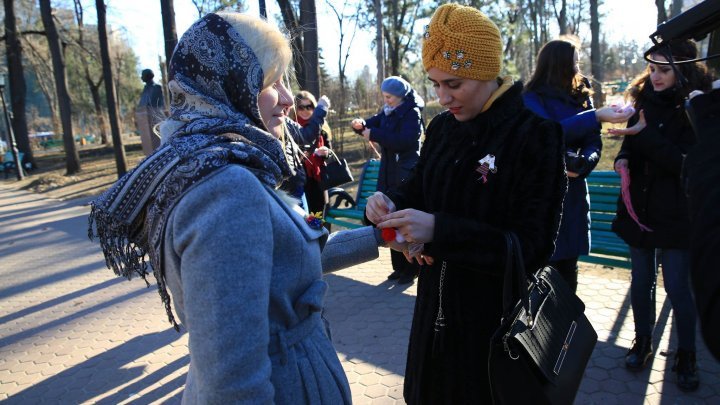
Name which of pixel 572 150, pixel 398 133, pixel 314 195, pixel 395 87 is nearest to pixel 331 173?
pixel 314 195

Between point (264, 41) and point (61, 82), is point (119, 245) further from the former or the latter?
point (61, 82)

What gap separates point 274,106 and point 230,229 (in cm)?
52

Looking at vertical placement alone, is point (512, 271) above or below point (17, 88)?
below

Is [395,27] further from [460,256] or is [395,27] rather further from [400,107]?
[460,256]

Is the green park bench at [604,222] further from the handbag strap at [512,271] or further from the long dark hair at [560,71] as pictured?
the handbag strap at [512,271]

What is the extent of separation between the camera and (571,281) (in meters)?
3.12

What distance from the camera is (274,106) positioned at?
1420 millimetres

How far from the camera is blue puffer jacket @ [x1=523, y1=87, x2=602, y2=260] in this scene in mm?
2877

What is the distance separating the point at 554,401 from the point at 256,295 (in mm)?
1084

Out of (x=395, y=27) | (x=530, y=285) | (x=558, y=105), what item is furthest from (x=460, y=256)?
(x=395, y=27)

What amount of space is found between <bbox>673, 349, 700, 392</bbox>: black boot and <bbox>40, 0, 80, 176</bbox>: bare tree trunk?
18883 millimetres

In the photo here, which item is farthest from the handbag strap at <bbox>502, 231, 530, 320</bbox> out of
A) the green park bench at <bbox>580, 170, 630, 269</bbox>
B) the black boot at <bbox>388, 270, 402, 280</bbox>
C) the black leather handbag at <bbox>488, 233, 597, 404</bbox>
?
the black boot at <bbox>388, 270, 402, 280</bbox>

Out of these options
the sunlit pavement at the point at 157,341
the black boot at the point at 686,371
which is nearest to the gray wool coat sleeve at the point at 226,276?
the sunlit pavement at the point at 157,341

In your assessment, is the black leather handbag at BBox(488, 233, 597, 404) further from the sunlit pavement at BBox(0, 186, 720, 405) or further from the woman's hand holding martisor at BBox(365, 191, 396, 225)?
the sunlit pavement at BBox(0, 186, 720, 405)
